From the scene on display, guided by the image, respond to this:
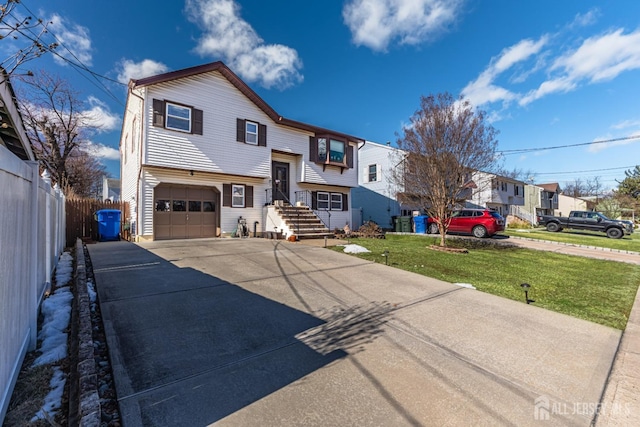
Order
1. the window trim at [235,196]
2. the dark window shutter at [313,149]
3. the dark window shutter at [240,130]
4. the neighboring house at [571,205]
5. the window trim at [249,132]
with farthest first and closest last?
the neighboring house at [571,205], the dark window shutter at [313,149], the window trim at [249,132], the window trim at [235,196], the dark window shutter at [240,130]

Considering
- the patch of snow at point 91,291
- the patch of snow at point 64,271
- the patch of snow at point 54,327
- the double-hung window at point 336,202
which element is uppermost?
the double-hung window at point 336,202

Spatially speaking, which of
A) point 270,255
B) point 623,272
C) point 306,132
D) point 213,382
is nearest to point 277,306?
point 213,382

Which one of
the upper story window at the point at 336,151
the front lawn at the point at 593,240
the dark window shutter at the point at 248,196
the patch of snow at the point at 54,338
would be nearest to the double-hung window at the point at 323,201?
the upper story window at the point at 336,151

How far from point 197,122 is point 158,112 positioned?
153cm

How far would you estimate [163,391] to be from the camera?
7.54ft

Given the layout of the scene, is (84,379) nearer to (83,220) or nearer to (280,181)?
(83,220)

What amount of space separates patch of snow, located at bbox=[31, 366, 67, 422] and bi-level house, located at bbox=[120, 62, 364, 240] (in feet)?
32.5

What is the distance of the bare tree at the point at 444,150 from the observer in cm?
A: 1029

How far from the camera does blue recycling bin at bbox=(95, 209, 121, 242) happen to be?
1140cm

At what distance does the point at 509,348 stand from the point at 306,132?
1461cm

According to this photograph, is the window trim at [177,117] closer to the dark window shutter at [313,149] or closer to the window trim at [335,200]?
the dark window shutter at [313,149]

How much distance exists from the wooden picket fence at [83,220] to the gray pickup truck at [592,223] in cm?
2854

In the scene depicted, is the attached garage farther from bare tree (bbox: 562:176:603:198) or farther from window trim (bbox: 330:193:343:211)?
bare tree (bbox: 562:176:603:198)

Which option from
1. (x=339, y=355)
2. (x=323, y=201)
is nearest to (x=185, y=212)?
(x=323, y=201)
